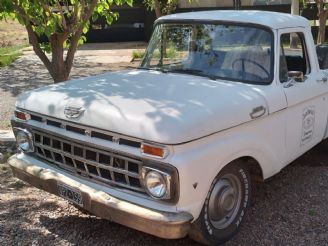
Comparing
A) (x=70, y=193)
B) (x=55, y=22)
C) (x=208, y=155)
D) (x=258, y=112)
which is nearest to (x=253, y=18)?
(x=258, y=112)

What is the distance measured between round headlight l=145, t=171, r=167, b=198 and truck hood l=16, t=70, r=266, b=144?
0.84ft

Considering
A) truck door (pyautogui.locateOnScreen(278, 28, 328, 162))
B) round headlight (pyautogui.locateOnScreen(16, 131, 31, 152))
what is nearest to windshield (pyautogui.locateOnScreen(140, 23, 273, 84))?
truck door (pyautogui.locateOnScreen(278, 28, 328, 162))

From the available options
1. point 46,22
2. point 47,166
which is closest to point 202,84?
point 47,166

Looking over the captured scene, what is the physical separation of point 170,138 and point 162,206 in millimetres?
503

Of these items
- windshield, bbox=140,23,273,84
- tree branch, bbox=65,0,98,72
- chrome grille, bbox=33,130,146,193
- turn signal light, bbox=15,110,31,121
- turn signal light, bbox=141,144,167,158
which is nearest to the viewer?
turn signal light, bbox=141,144,167,158

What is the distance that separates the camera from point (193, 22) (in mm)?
4902

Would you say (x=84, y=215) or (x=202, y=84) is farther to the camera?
(x=84, y=215)

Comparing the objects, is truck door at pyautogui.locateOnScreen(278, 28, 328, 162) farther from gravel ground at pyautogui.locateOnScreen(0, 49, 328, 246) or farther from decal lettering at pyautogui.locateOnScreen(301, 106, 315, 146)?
gravel ground at pyautogui.locateOnScreen(0, 49, 328, 246)

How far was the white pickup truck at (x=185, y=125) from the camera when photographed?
334 cm

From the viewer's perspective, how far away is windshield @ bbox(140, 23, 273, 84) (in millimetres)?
4395

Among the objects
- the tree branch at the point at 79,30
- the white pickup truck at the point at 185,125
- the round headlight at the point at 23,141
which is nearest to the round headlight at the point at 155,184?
the white pickup truck at the point at 185,125

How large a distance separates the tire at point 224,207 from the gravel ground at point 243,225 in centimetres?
16

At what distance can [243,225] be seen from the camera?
4273 mm

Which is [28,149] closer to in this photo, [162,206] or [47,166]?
[47,166]
